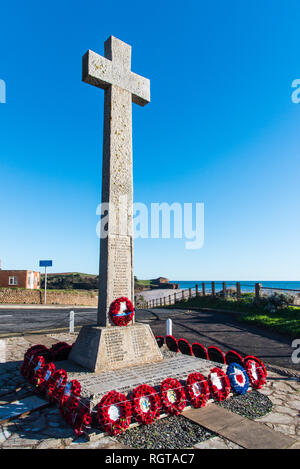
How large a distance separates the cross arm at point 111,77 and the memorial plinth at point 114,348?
557 centimetres

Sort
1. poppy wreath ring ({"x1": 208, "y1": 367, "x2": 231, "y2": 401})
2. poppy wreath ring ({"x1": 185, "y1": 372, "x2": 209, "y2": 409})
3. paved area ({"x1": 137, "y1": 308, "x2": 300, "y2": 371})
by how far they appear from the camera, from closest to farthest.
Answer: poppy wreath ring ({"x1": 185, "y1": 372, "x2": 209, "y2": 409})
poppy wreath ring ({"x1": 208, "y1": 367, "x2": 231, "y2": 401})
paved area ({"x1": 137, "y1": 308, "x2": 300, "y2": 371})

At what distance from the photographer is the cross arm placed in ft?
22.3

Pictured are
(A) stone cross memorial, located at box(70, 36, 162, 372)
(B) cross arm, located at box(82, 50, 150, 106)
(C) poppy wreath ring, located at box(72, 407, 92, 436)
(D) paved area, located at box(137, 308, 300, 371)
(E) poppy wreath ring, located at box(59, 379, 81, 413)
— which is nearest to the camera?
(C) poppy wreath ring, located at box(72, 407, 92, 436)

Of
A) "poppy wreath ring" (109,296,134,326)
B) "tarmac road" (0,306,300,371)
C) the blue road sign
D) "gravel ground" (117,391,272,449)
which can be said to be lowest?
"tarmac road" (0,306,300,371)

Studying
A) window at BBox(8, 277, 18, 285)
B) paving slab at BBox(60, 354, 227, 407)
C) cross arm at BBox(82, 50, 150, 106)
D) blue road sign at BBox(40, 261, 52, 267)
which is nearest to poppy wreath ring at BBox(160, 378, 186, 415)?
paving slab at BBox(60, 354, 227, 407)

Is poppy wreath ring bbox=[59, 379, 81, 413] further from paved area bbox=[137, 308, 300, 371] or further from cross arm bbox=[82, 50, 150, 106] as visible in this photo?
cross arm bbox=[82, 50, 150, 106]

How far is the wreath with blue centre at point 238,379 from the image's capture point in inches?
210

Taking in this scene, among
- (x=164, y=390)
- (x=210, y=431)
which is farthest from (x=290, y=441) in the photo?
(x=164, y=390)

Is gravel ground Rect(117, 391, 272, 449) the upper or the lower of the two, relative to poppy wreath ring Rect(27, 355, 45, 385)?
lower

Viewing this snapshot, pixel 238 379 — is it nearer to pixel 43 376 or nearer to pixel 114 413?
pixel 114 413

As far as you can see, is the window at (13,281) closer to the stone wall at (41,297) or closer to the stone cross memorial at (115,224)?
the stone wall at (41,297)

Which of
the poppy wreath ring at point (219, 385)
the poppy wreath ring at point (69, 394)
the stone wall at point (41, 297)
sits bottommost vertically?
the stone wall at point (41, 297)

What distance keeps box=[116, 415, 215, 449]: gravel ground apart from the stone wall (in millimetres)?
27180

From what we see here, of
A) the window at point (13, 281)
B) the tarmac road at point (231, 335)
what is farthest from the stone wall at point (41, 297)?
the tarmac road at point (231, 335)
